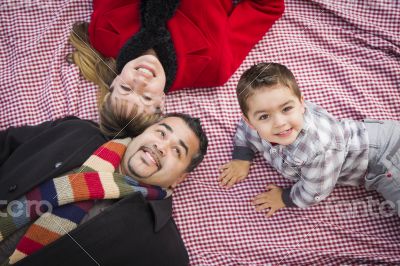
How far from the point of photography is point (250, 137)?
1.22 metres

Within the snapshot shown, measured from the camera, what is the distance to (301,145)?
1075 mm

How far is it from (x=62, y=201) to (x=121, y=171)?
0.18 meters

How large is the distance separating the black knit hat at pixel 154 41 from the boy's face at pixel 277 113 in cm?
34

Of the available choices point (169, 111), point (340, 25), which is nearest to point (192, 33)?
point (169, 111)

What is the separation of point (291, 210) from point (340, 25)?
2.04 ft

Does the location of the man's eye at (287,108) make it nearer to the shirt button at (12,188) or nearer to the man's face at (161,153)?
the man's face at (161,153)

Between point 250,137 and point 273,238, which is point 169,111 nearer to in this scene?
point 250,137

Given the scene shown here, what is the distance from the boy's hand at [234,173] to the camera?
1.28 meters

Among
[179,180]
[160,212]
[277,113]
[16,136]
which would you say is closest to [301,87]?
[277,113]

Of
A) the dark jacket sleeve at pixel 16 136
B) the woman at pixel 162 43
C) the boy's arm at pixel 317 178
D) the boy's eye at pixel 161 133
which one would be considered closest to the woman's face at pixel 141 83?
the woman at pixel 162 43

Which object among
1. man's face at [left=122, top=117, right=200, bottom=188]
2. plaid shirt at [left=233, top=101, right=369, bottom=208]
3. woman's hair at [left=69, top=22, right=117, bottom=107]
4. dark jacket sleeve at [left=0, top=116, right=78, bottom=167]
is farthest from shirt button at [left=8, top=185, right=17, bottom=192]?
plaid shirt at [left=233, top=101, right=369, bottom=208]

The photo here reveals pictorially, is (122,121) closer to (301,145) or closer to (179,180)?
(179,180)

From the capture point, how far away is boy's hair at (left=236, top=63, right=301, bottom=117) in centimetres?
100

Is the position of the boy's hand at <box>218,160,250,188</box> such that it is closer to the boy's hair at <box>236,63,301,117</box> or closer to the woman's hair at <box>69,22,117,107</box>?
the boy's hair at <box>236,63,301,117</box>
